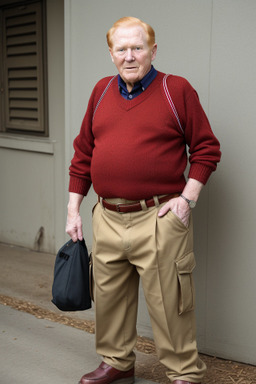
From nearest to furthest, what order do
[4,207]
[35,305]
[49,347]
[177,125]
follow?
[177,125]
[49,347]
[35,305]
[4,207]

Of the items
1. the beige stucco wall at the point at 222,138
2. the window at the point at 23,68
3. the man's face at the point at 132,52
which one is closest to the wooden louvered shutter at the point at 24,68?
the window at the point at 23,68

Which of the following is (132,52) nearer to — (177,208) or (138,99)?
(138,99)

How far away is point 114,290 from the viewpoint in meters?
3.22

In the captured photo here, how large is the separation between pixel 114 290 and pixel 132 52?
1294 millimetres

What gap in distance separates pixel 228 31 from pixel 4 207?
408 centimetres

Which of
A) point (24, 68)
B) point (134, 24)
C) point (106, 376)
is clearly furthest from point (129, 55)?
point (24, 68)

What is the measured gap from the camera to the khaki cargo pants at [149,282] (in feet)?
9.81

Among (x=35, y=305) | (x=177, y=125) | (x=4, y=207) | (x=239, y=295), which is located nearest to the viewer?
(x=177, y=125)

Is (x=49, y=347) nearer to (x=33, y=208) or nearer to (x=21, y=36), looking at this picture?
(x=33, y=208)

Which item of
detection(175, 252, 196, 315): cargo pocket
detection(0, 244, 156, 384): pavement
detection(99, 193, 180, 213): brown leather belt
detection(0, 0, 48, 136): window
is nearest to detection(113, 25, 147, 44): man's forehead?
detection(99, 193, 180, 213): brown leather belt

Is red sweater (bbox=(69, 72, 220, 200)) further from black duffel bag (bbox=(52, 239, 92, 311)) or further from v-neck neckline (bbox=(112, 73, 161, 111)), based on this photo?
black duffel bag (bbox=(52, 239, 92, 311))

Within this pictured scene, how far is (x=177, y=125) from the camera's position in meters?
2.93

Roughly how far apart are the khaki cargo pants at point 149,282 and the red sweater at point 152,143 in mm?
135

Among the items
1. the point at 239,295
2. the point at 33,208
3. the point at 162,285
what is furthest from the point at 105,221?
the point at 33,208
